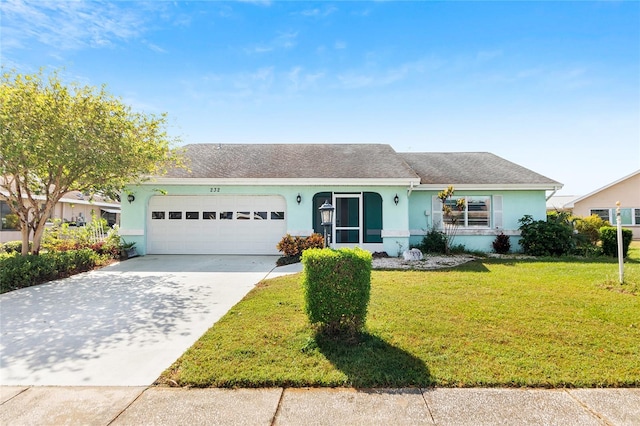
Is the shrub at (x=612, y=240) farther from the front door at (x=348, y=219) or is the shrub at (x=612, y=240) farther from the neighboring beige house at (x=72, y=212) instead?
the neighboring beige house at (x=72, y=212)

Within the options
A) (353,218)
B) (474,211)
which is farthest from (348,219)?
(474,211)

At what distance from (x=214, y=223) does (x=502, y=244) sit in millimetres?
11694

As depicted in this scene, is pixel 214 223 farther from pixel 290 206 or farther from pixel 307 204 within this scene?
pixel 307 204

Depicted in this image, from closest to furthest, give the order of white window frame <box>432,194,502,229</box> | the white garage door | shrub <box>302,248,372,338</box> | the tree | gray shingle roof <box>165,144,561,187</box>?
shrub <box>302,248,372,338</box>, the tree, gray shingle roof <box>165,144,561,187</box>, the white garage door, white window frame <box>432,194,502,229</box>

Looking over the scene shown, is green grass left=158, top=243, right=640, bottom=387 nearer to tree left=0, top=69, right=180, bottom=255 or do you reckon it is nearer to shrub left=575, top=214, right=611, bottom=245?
tree left=0, top=69, right=180, bottom=255

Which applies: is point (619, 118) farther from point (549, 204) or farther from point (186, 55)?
point (549, 204)

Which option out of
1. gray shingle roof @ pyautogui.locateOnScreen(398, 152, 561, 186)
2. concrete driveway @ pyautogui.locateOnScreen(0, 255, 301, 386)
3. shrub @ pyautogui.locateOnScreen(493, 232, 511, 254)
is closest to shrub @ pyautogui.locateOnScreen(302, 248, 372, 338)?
concrete driveway @ pyautogui.locateOnScreen(0, 255, 301, 386)

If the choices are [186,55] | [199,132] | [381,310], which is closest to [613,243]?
[381,310]

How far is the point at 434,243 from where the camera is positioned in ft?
41.9

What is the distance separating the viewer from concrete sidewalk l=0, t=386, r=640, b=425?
2.67 meters

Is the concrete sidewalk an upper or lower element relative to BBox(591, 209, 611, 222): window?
lower

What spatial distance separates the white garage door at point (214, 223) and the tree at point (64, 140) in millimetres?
2783

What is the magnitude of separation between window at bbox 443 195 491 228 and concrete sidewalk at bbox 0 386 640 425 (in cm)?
1101

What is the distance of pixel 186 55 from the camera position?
9984 millimetres
